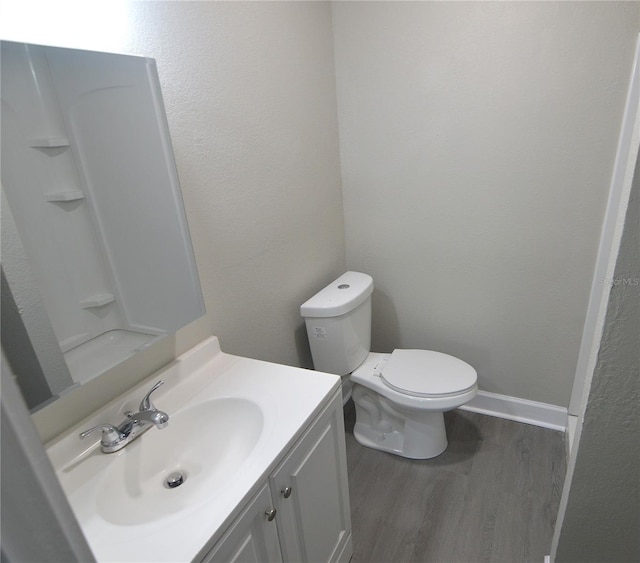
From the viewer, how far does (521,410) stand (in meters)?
2.12

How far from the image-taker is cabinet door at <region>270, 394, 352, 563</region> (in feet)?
3.38

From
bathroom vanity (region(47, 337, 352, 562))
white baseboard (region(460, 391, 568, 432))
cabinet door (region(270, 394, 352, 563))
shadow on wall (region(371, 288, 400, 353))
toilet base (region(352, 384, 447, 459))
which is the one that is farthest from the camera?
shadow on wall (region(371, 288, 400, 353))

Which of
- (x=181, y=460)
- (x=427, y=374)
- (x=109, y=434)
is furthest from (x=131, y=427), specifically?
(x=427, y=374)

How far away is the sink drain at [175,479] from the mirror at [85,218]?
333 millimetres

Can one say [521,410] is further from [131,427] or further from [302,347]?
[131,427]

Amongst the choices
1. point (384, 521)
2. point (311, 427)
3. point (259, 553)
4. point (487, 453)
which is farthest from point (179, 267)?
point (487, 453)

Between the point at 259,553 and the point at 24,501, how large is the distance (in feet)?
2.63

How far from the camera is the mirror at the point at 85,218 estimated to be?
2.69 ft

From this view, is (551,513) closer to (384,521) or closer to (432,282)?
(384,521)

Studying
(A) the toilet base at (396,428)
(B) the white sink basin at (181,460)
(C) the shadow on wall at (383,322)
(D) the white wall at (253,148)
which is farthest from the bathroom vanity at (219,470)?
A: (C) the shadow on wall at (383,322)

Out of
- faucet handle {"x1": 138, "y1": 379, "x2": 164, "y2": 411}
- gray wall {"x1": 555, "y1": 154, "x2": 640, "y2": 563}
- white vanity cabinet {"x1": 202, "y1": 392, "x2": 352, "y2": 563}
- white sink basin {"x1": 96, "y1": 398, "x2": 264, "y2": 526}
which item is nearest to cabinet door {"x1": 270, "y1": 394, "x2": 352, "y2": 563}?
white vanity cabinet {"x1": 202, "y1": 392, "x2": 352, "y2": 563}

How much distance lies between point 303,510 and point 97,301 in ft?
2.62

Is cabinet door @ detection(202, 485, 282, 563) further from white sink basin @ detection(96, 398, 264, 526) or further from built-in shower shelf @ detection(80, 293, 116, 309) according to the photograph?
built-in shower shelf @ detection(80, 293, 116, 309)

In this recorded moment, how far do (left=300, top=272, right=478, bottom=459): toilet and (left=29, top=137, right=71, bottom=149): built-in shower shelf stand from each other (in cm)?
108
